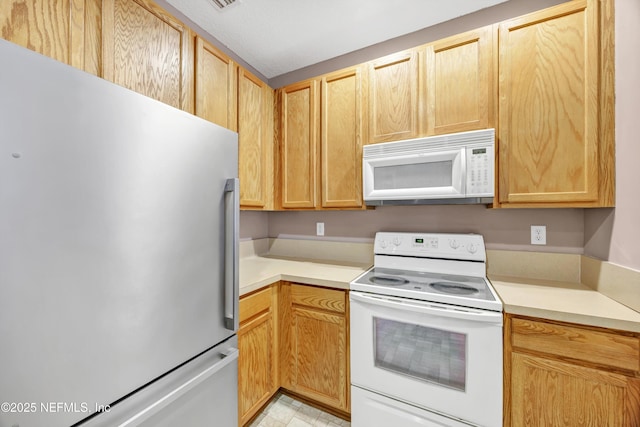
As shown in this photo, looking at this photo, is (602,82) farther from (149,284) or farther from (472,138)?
(149,284)

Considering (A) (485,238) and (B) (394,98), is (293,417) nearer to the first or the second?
(A) (485,238)

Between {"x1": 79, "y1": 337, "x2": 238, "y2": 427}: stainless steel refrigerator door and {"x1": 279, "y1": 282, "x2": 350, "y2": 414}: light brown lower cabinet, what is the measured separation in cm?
59

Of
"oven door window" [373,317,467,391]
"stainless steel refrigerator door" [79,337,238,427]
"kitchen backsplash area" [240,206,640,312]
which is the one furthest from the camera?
"kitchen backsplash area" [240,206,640,312]

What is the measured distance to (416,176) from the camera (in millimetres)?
1656

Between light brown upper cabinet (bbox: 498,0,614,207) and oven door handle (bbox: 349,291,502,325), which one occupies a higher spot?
light brown upper cabinet (bbox: 498,0,614,207)

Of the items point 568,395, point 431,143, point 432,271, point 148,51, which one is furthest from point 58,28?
point 568,395

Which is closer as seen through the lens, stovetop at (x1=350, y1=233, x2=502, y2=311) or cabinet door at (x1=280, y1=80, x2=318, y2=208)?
stovetop at (x1=350, y1=233, x2=502, y2=311)

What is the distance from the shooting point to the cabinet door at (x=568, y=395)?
102 cm

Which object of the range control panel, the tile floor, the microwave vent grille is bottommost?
the tile floor

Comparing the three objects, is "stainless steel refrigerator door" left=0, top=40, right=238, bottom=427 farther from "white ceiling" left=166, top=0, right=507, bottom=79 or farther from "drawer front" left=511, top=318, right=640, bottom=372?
Answer: "drawer front" left=511, top=318, right=640, bottom=372

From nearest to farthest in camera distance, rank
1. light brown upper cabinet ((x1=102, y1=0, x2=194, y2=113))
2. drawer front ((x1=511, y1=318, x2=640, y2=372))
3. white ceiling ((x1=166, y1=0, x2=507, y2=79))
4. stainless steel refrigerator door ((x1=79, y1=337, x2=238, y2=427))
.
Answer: stainless steel refrigerator door ((x1=79, y1=337, x2=238, y2=427))
drawer front ((x1=511, y1=318, x2=640, y2=372))
light brown upper cabinet ((x1=102, y1=0, x2=194, y2=113))
white ceiling ((x1=166, y1=0, x2=507, y2=79))

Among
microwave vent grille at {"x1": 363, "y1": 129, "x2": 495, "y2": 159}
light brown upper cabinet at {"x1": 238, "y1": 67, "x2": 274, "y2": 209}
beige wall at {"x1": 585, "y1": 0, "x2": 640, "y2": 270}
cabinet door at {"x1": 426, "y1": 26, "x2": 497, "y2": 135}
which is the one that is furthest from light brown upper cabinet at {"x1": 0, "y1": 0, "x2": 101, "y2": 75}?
beige wall at {"x1": 585, "y1": 0, "x2": 640, "y2": 270}

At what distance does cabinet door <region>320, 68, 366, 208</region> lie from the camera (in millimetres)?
1897

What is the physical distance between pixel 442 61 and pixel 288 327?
2.03 m
